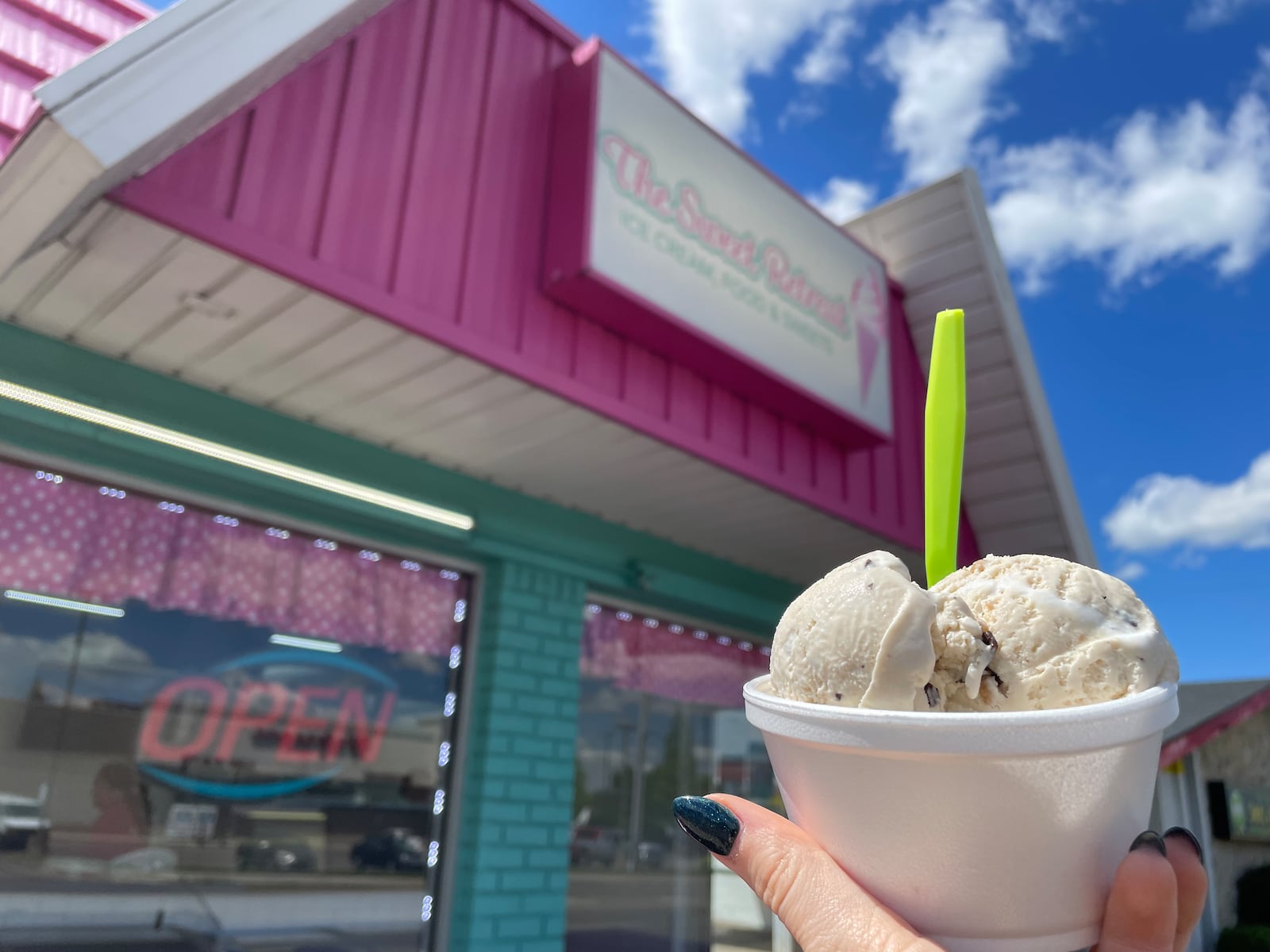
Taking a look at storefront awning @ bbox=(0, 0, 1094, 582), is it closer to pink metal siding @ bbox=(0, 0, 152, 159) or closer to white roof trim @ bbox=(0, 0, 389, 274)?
white roof trim @ bbox=(0, 0, 389, 274)

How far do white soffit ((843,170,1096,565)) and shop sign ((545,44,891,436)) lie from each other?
1.11m

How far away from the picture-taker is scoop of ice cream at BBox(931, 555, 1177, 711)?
0.96 meters

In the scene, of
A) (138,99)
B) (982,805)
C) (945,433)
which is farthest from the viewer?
(138,99)

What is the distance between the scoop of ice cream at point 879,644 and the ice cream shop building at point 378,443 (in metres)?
2.31

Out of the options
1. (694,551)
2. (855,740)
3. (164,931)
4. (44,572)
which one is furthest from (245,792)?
(855,740)

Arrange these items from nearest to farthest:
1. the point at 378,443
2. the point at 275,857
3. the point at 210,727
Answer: the point at 210,727 < the point at 275,857 < the point at 378,443

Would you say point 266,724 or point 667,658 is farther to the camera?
point 667,658

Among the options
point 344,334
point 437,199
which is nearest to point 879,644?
point 344,334

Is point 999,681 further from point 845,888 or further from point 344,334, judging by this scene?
point 344,334

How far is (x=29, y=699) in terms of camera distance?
376cm

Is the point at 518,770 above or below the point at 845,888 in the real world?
below

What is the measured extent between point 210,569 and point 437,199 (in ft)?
7.16

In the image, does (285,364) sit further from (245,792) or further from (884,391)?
(884,391)

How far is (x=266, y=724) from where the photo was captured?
4402 mm
